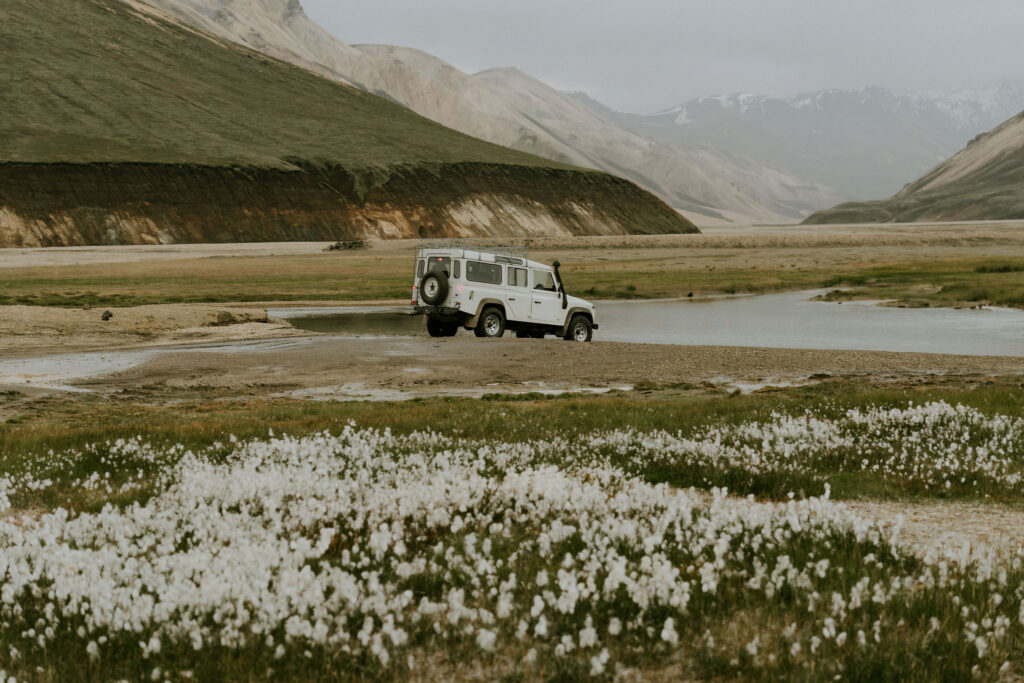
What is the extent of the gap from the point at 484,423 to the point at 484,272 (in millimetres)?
18606

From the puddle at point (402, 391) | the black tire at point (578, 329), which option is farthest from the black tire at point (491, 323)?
the puddle at point (402, 391)

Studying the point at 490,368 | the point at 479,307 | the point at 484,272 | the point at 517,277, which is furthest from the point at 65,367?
the point at 517,277

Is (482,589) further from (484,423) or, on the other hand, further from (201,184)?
(201,184)

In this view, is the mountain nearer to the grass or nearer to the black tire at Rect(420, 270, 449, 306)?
the black tire at Rect(420, 270, 449, 306)

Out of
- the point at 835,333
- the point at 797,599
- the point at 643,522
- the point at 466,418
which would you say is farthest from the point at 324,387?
the point at 835,333

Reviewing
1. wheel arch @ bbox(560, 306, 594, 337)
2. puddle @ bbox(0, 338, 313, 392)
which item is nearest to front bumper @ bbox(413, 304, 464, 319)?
wheel arch @ bbox(560, 306, 594, 337)

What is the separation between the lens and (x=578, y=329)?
3569 centimetres

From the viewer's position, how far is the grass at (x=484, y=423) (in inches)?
449

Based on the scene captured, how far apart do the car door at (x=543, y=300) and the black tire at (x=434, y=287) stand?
3.54 metres

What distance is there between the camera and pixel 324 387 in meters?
25.0

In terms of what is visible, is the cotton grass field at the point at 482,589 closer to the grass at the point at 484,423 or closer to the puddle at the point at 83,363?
the grass at the point at 484,423

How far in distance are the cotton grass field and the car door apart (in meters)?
24.5

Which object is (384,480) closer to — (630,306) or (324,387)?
(324,387)

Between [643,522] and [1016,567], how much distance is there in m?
2.93
